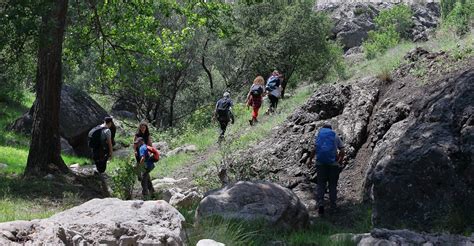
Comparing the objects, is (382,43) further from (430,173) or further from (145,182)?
(430,173)

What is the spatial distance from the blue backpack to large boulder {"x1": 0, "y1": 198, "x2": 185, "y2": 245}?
4816 millimetres

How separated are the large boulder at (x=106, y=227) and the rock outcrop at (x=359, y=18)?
121ft

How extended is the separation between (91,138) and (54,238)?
697 centimetres

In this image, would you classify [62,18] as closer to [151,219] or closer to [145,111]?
[151,219]

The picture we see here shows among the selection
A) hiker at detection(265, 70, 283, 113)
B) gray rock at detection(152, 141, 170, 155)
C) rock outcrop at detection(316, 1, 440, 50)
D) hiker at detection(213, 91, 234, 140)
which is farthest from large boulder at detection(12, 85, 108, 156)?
rock outcrop at detection(316, 1, 440, 50)

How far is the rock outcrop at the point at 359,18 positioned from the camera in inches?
1682

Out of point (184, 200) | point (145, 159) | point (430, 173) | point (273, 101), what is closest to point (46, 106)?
point (145, 159)

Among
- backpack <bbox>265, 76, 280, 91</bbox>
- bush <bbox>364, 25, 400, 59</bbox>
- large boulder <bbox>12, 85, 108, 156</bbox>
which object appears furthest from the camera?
bush <bbox>364, 25, 400, 59</bbox>

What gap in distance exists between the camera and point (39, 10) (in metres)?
8.89

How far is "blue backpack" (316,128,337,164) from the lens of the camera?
30.5 ft

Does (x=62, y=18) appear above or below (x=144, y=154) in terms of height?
above

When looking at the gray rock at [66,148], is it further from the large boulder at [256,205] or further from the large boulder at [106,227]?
the large boulder at [106,227]

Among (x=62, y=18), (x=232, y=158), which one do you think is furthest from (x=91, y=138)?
(x=232, y=158)

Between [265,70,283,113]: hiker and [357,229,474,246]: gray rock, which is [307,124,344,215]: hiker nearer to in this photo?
[357,229,474,246]: gray rock
